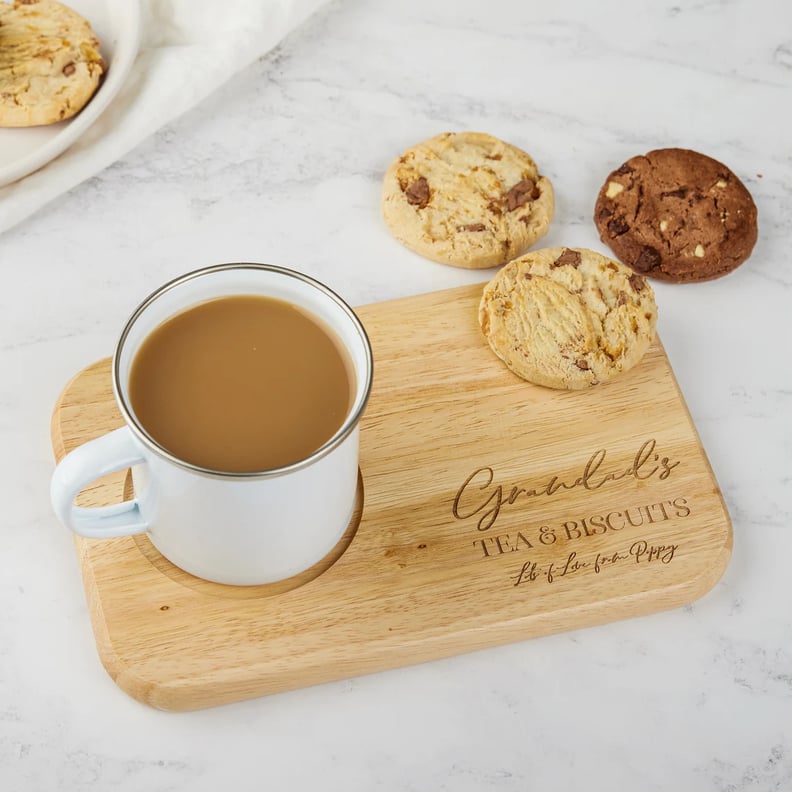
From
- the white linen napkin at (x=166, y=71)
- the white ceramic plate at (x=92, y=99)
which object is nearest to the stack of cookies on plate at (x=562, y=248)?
the white linen napkin at (x=166, y=71)

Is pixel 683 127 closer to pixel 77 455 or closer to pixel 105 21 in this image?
pixel 105 21

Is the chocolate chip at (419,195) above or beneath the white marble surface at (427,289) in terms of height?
above

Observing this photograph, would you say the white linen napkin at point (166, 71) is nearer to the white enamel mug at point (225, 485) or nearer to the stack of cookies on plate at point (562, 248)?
the stack of cookies on plate at point (562, 248)

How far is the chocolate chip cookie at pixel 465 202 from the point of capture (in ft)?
4.83

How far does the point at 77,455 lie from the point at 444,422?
493 millimetres

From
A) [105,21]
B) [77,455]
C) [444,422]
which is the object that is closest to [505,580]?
[444,422]

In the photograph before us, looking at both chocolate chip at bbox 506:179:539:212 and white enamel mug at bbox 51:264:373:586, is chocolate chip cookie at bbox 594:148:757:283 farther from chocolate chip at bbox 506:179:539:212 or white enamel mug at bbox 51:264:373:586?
white enamel mug at bbox 51:264:373:586

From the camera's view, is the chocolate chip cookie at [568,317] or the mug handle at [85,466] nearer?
the mug handle at [85,466]

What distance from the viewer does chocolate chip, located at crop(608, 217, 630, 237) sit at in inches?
59.5

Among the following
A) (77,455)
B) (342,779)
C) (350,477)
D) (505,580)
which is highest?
(77,455)

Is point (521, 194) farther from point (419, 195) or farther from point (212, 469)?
point (212, 469)

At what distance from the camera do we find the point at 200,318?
1.06 meters


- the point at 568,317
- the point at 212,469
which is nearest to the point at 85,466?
the point at 212,469

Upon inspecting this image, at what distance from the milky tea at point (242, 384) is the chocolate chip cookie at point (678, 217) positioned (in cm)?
62
